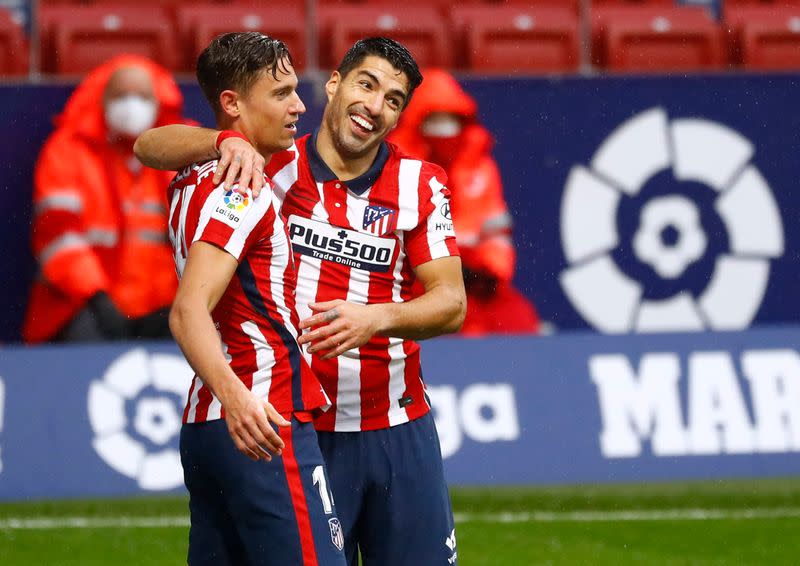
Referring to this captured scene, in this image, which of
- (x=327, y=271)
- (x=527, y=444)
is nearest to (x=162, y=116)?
(x=527, y=444)

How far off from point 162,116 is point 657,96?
9.48 feet

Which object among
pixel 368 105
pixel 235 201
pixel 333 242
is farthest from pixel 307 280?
pixel 235 201

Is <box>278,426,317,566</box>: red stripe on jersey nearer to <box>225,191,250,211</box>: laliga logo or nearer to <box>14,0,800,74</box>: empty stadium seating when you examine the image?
<box>225,191,250,211</box>: laliga logo

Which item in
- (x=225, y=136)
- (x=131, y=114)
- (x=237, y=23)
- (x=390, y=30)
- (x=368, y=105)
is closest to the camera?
(x=225, y=136)

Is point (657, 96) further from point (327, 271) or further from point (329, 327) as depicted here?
point (329, 327)

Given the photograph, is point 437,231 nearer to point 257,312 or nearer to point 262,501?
point 257,312

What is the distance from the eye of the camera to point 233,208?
10.5ft

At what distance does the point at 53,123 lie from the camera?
26.1 feet

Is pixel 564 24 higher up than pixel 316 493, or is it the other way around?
pixel 564 24

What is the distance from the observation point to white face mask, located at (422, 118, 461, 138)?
8.39 m

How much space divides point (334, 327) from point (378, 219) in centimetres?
68

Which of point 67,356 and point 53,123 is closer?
point 67,356

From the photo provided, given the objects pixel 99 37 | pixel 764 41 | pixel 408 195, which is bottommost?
pixel 408 195

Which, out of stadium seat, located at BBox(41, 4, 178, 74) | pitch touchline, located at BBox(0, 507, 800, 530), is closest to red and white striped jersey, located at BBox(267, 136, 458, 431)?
pitch touchline, located at BBox(0, 507, 800, 530)
